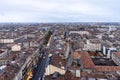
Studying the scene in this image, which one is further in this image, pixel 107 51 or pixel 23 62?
pixel 107 51

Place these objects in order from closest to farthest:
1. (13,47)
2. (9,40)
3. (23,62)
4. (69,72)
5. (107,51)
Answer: (69,72) < (23,62) < (107,51) < (13,47) < (9,40)

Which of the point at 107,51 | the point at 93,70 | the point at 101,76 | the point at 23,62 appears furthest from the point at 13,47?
the point at 101,76

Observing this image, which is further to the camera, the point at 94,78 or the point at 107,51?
the point at 107,51

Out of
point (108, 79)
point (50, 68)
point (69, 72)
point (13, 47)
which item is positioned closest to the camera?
point (108, 79)

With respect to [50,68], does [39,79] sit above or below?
below

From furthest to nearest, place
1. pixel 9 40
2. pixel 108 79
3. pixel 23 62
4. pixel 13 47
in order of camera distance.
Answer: pixel 9 40
pixel 13 47
pixel 23 62
pixel 108 79

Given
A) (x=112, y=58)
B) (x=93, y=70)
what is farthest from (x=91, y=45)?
(x=93, y=70)

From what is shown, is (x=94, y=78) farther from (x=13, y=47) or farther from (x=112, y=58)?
(x=13, y=47)

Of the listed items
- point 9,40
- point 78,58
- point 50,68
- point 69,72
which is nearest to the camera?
point 69,72

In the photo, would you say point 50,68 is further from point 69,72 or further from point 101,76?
point 101,76
